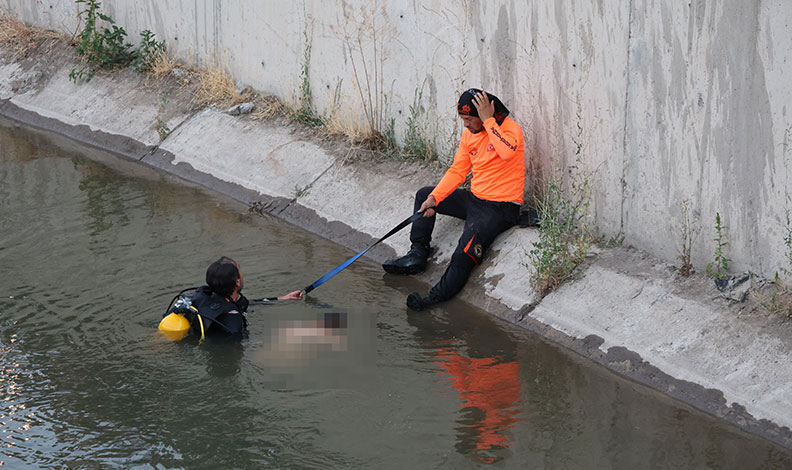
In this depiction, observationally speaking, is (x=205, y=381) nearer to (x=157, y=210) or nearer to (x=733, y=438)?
(x=733, y=438)

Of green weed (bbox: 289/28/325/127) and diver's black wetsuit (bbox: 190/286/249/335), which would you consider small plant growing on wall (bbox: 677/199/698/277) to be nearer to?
diver's black wetsuit (bbox: 190/286/249/335)

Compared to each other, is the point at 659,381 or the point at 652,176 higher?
the point at 652,176

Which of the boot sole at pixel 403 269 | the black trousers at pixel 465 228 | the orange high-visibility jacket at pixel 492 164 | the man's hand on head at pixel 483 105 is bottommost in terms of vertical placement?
the boot sole at pixel 403 269

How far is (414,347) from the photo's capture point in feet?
22.8

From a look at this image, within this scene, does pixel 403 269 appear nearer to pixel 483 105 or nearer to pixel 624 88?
pixel 483 105

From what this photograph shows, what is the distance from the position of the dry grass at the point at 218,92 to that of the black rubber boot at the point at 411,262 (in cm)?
440

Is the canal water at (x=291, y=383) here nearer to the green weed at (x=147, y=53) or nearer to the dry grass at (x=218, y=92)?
the dry grass at (x=218, y=92)

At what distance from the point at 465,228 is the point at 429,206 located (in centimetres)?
39

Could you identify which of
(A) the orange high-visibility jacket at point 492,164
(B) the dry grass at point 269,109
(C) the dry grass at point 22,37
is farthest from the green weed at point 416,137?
(C) the dry grass at point 22,37

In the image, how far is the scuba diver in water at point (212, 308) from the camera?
672 cm

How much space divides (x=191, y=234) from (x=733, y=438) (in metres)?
5.52

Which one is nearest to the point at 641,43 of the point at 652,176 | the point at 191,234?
the point at 652,176

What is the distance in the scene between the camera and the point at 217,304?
267 inches

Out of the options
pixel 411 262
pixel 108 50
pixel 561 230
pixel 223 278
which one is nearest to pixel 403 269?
pixel 411 262
